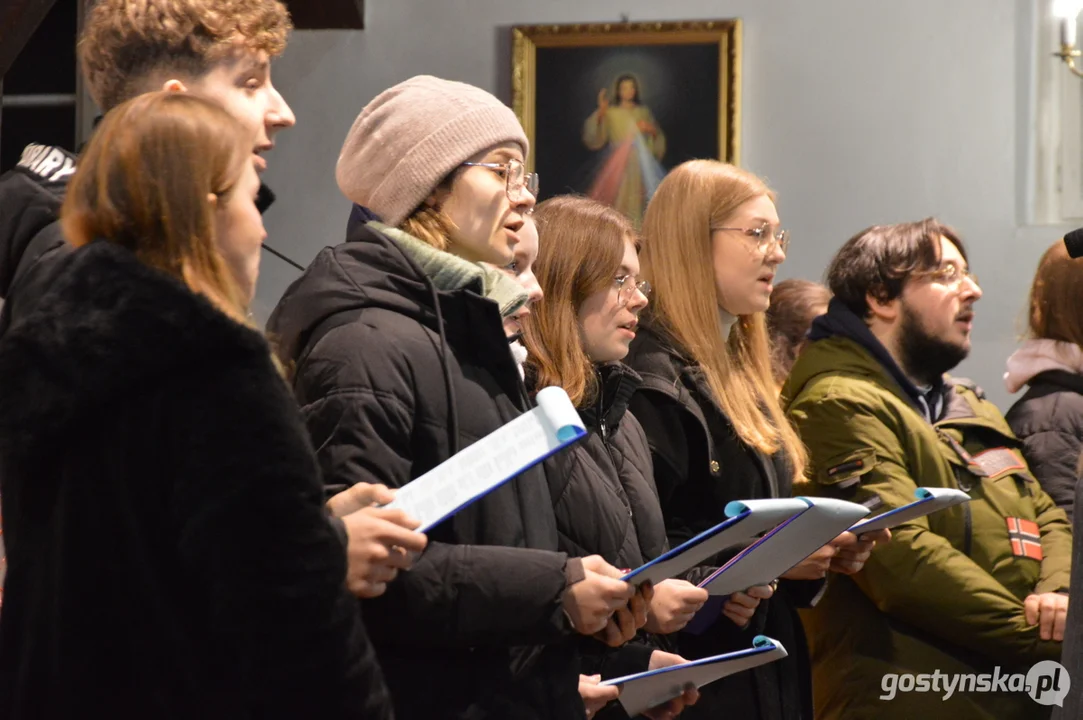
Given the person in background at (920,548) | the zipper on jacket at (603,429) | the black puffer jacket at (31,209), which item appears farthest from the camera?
the person in background at (920,548)

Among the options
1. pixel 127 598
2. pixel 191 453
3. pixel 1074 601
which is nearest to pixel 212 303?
pixel 191 453

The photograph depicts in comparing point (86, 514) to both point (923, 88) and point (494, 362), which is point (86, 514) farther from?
point (923, 88)

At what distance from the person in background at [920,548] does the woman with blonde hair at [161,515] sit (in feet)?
6.83

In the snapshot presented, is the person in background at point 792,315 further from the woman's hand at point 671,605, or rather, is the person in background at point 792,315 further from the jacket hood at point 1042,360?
the woman's hand at point 671,605

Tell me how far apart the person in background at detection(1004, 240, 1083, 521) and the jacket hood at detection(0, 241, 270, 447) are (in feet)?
9.47

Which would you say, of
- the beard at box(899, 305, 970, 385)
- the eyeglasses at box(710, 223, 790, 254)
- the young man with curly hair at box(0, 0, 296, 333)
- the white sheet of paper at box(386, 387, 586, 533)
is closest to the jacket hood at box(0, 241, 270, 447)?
the white sheet of paper at box(386, 387, 586, 533)

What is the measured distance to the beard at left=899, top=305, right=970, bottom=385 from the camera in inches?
150

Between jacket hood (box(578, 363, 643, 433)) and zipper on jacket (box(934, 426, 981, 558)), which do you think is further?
zipper on jacket (box(934, 426, 981, 558))

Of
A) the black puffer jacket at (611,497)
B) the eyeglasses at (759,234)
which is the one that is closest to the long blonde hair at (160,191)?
the black puffer jacket at (611,497)

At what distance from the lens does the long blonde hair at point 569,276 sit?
2.78 meters

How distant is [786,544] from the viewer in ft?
7.83

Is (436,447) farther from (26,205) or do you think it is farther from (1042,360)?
(1042,360)

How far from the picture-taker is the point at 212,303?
1.45 m

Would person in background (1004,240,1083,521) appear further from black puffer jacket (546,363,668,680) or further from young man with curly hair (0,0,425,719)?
Answer: young man with curly hair (0,0,425,719)
